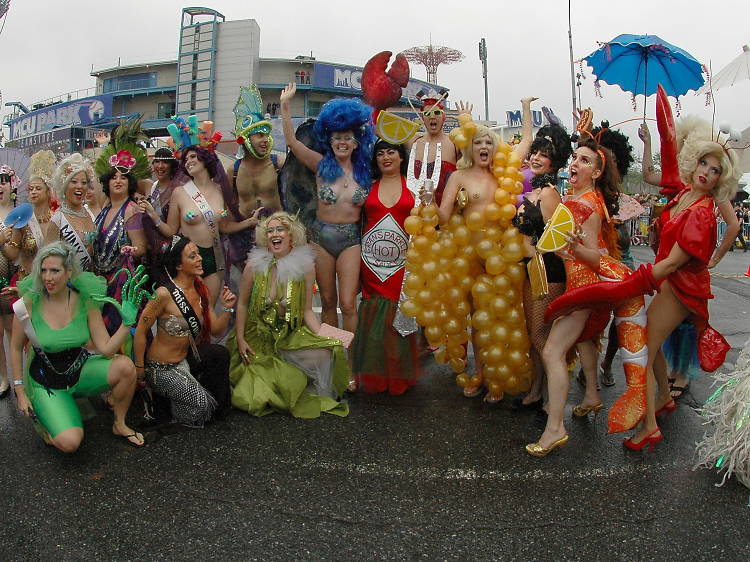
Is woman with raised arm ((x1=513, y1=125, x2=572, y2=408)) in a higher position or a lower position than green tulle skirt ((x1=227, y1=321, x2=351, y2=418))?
higher

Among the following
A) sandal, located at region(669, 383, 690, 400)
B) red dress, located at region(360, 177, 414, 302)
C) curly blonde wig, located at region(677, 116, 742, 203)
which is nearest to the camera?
curly blonde wig, located at region(677, 116, 742, 203)

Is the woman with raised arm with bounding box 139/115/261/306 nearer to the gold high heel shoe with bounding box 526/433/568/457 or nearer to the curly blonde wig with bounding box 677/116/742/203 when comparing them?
the gold high heel shoe with bounding box 526/433/568/457

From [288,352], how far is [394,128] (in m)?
1.76

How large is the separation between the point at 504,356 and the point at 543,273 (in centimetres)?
69

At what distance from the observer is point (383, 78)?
5.00 m

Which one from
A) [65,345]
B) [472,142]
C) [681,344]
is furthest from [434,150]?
[65,345]

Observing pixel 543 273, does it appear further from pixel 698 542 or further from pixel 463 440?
pixel 698 542

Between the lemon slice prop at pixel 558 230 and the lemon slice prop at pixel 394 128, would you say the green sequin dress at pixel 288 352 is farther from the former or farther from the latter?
the lemon slice prop at pixel 558 230

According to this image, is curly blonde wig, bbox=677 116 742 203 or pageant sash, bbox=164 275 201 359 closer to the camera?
curly blonde wig, bbox=677 116 742 203

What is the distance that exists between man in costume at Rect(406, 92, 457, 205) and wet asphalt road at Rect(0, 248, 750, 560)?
5.76 feet

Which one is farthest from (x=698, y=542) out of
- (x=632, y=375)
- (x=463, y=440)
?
(x=463, y=440)

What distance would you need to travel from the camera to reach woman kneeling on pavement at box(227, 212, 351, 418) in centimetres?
418

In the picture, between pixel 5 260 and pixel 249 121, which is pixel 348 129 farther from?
pixel 5 260

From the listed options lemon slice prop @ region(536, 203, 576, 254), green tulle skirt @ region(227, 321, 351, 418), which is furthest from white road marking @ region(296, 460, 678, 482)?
lemon slice prop @ region(536, 203, 576, 254)
